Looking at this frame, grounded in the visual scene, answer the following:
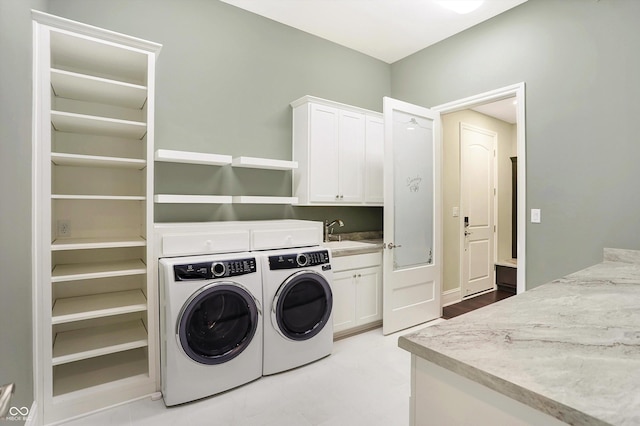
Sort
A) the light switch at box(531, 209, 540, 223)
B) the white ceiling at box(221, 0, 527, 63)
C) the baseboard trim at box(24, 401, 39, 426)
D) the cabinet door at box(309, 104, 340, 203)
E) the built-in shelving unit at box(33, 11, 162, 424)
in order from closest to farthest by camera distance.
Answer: the baseboard trim at box(24, 401, 39, 426) → the built-in shelving unit at box(33, 11, 162, 424) → the light switch at box(531, 209, 540, 223) → the white ceiling at box(221, 0, 527, 63) → the cabinet door at box(309, 104, 340, 203)

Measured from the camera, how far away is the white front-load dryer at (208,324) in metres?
2.02

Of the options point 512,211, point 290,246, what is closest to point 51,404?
point 290,246

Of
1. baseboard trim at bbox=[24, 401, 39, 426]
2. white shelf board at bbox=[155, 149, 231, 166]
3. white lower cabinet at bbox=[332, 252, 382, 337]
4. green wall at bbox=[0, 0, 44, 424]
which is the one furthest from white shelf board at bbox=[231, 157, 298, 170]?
baseboard trim at bbox=[24, 401, 39, 426]

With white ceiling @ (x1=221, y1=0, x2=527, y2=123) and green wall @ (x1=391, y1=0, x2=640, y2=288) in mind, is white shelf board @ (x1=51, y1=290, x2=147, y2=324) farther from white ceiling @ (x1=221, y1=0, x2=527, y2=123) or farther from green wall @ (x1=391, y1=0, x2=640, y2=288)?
green wall @ (x1=391, y1=0, x2=640, y2=288)

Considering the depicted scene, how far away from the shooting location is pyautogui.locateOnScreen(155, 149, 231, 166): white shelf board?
2422 mm

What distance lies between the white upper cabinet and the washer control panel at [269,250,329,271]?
636mm

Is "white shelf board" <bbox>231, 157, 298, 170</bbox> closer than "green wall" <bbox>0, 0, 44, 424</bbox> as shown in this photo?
No

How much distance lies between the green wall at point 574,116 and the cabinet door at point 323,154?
4.97 feet

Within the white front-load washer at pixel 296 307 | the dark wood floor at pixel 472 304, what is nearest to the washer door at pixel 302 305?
the white front-load washer at pixel 296 307

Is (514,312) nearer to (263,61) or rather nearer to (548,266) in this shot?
(548,266)

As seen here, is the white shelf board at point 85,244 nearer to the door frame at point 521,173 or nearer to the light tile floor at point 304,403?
the light tile floor at point 304,403

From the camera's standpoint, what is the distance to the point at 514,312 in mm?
1124

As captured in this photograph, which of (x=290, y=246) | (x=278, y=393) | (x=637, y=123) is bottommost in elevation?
(x=278, y=393)

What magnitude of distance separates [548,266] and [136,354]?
3.38 m
